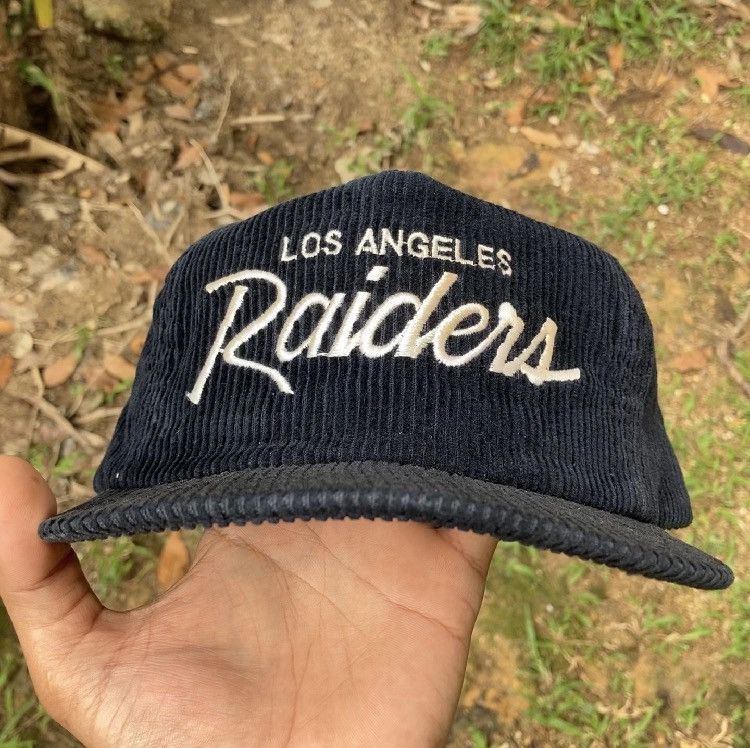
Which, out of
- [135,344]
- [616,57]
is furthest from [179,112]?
[616,57]

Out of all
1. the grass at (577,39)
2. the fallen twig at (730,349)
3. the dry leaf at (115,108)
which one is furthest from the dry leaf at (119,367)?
the fallen twig at (730,349)

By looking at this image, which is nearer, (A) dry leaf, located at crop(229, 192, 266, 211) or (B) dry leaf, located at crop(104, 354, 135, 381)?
(B) dry leaf, located at crop(104, 354, 135, 381)

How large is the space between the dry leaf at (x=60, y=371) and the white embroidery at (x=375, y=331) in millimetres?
1260

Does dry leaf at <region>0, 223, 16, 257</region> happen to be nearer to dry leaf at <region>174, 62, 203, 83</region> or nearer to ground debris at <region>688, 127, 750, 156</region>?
dry leaf at <region>174, 62, 203, 83</region>

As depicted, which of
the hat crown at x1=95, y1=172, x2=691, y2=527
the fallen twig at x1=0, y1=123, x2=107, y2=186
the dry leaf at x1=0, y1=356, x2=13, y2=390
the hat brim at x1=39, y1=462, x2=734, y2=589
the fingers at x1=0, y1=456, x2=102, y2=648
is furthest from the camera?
the fallen twig at x1=0, y1=123, x2=107, y2=186

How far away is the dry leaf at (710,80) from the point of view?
2.54 meters

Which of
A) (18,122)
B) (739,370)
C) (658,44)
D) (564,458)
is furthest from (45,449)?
(658,44)

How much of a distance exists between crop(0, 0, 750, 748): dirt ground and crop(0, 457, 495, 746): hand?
0.72m

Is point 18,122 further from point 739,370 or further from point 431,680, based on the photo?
point 739,370

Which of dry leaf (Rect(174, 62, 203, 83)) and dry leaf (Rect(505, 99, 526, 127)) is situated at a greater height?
dry leaf (Rect(174, 62, 203, 83))

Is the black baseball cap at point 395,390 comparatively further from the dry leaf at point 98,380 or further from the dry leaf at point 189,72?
the dry leaf at point 189,72

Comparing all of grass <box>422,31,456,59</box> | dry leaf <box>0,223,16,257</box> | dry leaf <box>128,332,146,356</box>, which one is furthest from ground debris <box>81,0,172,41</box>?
dry leaf <box>128,332,146,356</box>

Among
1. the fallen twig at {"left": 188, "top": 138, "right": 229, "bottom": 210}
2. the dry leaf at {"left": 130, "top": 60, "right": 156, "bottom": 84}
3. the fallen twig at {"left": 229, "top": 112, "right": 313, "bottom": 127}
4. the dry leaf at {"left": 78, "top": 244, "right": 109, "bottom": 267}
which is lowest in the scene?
the dry leaf at {"left": 78, "top": 244, "right": 109, "bottom": 267}

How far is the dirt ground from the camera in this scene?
1954mm
